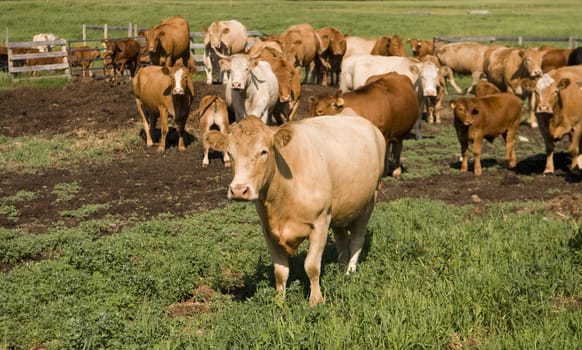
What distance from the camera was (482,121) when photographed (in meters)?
14.0

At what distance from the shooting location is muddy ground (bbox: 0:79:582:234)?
1121 cm

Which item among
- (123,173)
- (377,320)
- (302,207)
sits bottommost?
(123,173)

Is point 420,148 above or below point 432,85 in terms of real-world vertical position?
below

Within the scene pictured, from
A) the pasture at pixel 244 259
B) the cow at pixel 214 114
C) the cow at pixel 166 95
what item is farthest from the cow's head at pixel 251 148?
the cow at pixel 166 95

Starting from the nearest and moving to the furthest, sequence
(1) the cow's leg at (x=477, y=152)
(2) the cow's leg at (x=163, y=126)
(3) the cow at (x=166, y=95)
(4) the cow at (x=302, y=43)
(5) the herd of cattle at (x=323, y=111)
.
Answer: (5) the herd of cattle at (x=323, y=111), (1) the cow's leg at (x=477, y=152), (3) the cow at (x=166, y=95), (2) the cow's leg at (x=163, y=126), (4) the cow at (x=302, y=43)

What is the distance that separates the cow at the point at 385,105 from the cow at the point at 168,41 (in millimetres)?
9523

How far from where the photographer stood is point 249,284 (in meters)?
7.54

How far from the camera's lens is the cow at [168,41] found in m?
21.4

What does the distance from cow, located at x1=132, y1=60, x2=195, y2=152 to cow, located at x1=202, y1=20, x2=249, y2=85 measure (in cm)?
586

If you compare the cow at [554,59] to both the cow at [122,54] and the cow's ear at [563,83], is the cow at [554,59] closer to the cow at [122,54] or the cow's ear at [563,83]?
the cow's ear at [563,83]

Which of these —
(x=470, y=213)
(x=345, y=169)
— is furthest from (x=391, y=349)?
(x=470, y=213)

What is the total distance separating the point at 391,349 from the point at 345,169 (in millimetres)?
2035

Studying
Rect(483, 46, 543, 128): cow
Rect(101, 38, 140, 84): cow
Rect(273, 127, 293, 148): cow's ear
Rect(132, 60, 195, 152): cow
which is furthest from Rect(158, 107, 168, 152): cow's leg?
Rect(483, 46, 543, 128): cow

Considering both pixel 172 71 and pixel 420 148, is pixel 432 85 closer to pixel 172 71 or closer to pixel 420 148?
pixel 420 148
